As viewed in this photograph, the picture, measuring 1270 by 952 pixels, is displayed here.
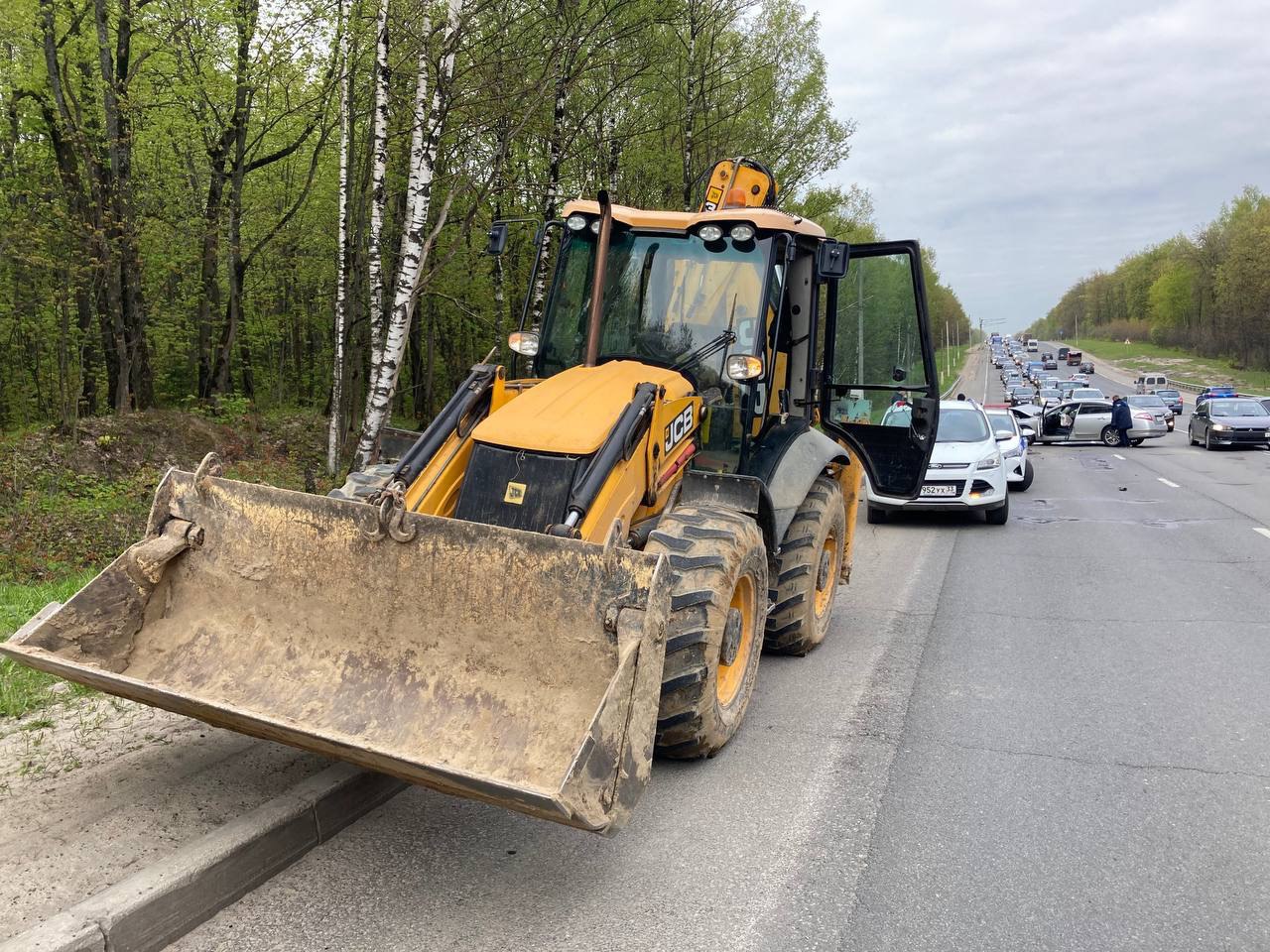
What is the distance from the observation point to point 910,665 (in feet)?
21.5

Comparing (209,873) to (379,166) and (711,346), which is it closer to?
(711,346)

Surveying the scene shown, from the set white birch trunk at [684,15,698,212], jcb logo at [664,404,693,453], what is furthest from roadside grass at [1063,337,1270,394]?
jcb logo at [664,404,693,453]

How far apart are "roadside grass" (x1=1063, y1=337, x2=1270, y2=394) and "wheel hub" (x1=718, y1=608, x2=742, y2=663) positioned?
72775 mm

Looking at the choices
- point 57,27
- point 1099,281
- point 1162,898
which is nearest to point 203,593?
point 1162,898

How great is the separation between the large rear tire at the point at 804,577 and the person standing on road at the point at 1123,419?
26566 millimetres

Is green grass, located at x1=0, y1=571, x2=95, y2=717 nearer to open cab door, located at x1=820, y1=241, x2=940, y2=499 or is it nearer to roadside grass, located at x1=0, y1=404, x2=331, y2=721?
roadside grass, located at x1=0, y1=404, x2=331, y2=721

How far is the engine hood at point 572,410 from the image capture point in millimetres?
4742

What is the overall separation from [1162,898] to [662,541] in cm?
248

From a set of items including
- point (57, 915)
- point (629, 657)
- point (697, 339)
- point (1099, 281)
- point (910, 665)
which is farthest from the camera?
point (1099, 281)

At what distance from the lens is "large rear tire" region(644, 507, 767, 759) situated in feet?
14.1

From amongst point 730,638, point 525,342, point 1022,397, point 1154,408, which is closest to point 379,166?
point 525,342

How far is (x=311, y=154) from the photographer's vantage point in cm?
2414

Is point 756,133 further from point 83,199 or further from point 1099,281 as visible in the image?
point 1099,281

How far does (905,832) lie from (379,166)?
10.5 meters
